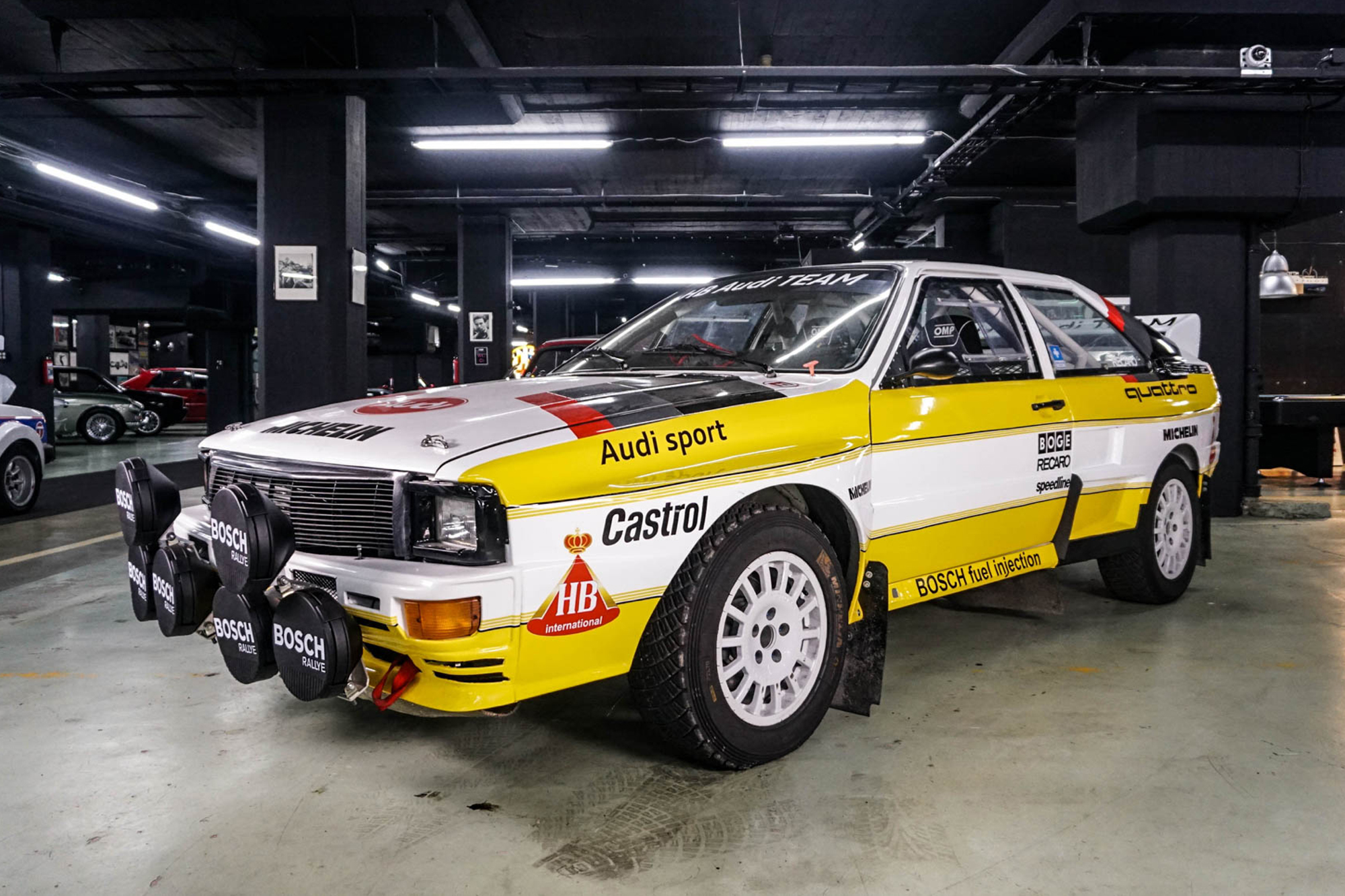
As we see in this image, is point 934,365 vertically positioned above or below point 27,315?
below

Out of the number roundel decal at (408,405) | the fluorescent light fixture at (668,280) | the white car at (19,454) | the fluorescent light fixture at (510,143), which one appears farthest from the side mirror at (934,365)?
the fluorescent light fixture at (668,280)

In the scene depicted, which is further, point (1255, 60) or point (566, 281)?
point (566, 281)

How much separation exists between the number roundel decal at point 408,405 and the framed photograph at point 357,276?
6368mm

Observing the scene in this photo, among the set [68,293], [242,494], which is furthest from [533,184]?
[68,293]

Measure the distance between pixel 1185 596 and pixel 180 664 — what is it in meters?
5.02

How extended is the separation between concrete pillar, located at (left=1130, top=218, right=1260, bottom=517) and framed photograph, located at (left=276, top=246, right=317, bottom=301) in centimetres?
805

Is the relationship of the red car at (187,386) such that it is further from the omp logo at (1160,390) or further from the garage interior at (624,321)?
the omp logo at (1160,390)

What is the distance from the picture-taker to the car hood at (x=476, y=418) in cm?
241

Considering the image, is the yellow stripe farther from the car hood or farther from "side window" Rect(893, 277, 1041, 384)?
the car hood

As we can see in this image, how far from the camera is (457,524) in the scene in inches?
91.5

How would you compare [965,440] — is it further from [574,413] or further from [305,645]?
[305,645]

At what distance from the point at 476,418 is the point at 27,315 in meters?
19.8

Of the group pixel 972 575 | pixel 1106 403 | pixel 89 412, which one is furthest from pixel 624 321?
pixel 89 412

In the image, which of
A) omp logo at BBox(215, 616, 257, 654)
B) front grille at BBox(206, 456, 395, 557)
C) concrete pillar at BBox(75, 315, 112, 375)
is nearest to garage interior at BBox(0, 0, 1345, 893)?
omp logo at BBox(215, 616, 257, 654)
